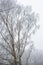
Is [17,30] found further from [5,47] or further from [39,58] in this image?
[39,58]

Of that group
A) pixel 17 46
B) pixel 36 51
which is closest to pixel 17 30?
pixel 17 46

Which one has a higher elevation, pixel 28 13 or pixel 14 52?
pixel 28 13

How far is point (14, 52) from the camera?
3719 millimetres

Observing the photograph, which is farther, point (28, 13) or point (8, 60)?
point (28, 13)

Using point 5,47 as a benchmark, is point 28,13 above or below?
above

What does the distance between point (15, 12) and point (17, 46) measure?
0.75m

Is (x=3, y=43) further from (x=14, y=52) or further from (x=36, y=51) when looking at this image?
(x=36, y=51)

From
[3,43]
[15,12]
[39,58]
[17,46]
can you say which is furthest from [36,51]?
[15,12]

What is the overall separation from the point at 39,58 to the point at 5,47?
76 centimetres

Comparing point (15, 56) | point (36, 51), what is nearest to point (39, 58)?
point (36, 51)

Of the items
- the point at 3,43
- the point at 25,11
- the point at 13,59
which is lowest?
the point at 13,59

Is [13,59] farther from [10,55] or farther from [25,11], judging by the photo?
[25,11]

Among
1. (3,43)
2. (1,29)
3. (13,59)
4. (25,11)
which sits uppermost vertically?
Result: (25,11)

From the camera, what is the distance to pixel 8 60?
3.55m
